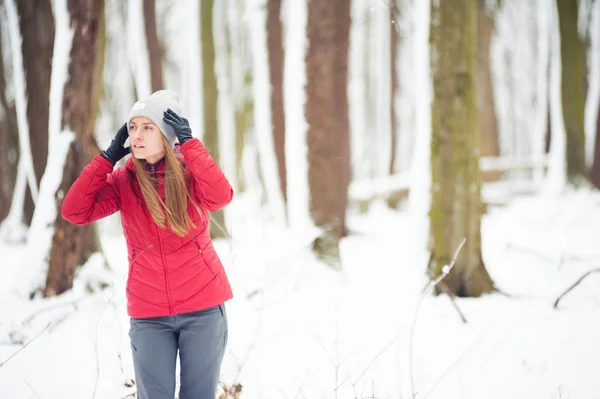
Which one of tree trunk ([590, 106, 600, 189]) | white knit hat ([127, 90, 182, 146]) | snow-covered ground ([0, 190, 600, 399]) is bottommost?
snow-covered ground ([0, 190, 600, 399])

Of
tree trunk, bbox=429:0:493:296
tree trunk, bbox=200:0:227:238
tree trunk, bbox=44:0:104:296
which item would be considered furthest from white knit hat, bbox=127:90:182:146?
tree trunk, bbox=200:0:227:238

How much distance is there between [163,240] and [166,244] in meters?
0.02

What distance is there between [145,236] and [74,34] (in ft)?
11.4

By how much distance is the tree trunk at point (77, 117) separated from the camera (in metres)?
4.36

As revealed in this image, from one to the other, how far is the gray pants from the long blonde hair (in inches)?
15.4

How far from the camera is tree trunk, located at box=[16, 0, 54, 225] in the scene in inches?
215

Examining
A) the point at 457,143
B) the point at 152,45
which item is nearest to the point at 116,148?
the point at 457,143

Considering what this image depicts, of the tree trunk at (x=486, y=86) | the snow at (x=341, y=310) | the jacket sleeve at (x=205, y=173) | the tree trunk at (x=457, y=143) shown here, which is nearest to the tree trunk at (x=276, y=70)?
the snow at (x=341, y=310)

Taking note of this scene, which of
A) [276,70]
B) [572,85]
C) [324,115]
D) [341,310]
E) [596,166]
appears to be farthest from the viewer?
[276,70]

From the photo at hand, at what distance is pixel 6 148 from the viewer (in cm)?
1122

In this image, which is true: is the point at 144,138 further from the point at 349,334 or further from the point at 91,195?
the point at 349,334

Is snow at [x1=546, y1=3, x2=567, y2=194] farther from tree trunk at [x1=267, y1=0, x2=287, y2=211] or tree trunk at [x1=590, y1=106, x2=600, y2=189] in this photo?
tree trunk at [x1=267, y1=0, x2=287, y2=211]

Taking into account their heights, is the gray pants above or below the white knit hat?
below

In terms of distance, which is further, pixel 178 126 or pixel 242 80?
pixel 242 80
